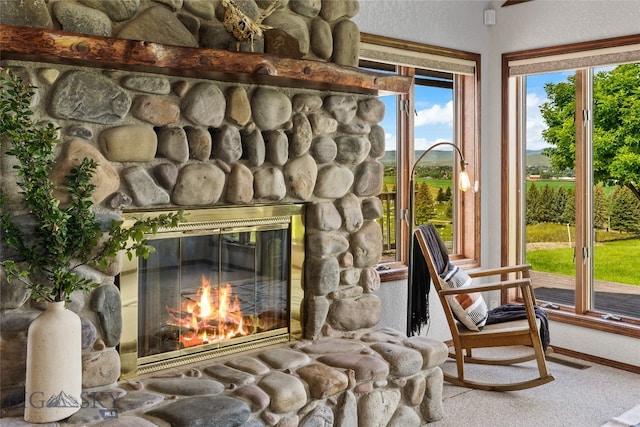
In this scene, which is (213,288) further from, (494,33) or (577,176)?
(494,33)

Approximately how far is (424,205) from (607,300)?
4.70 ft

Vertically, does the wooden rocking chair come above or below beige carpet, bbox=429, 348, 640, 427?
above

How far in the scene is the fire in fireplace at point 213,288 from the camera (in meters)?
2.85

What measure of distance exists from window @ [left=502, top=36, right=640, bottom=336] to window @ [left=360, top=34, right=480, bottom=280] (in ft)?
0.93

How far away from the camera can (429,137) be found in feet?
15.3

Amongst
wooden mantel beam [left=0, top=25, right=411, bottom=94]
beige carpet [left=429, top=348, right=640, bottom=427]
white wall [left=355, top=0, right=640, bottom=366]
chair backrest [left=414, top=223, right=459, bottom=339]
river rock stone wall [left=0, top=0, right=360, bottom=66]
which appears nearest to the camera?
wooden mantel beam [left=0, top=25, right=411, bottom=94]

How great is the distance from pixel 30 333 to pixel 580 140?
3777 mm

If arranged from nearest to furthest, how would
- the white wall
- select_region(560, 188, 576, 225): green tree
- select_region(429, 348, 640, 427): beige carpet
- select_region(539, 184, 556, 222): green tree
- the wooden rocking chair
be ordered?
select_region(429, 348, 640, 427): beige carpet → the wooden rocking chair → the white wall → select_region(560, 188, 576, 225): green tree → select_region(539, 184, 556, 222): green tree

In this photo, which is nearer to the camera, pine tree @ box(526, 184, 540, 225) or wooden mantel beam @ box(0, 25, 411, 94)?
wooden mantel beam @ box(0, 25, 411, 94)

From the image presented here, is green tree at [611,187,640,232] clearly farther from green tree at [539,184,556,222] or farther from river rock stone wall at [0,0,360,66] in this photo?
river rock stone wall at [0,0,360,66]

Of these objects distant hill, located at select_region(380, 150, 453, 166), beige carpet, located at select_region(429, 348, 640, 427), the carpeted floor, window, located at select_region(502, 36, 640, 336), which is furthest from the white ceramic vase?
the carpeted floor

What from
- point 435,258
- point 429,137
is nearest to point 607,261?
point 435,258

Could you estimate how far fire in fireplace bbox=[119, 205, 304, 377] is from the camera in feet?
9.34

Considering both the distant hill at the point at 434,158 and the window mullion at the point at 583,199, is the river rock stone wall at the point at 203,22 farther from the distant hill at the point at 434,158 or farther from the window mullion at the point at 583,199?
the window mullion at the point at 583,199
